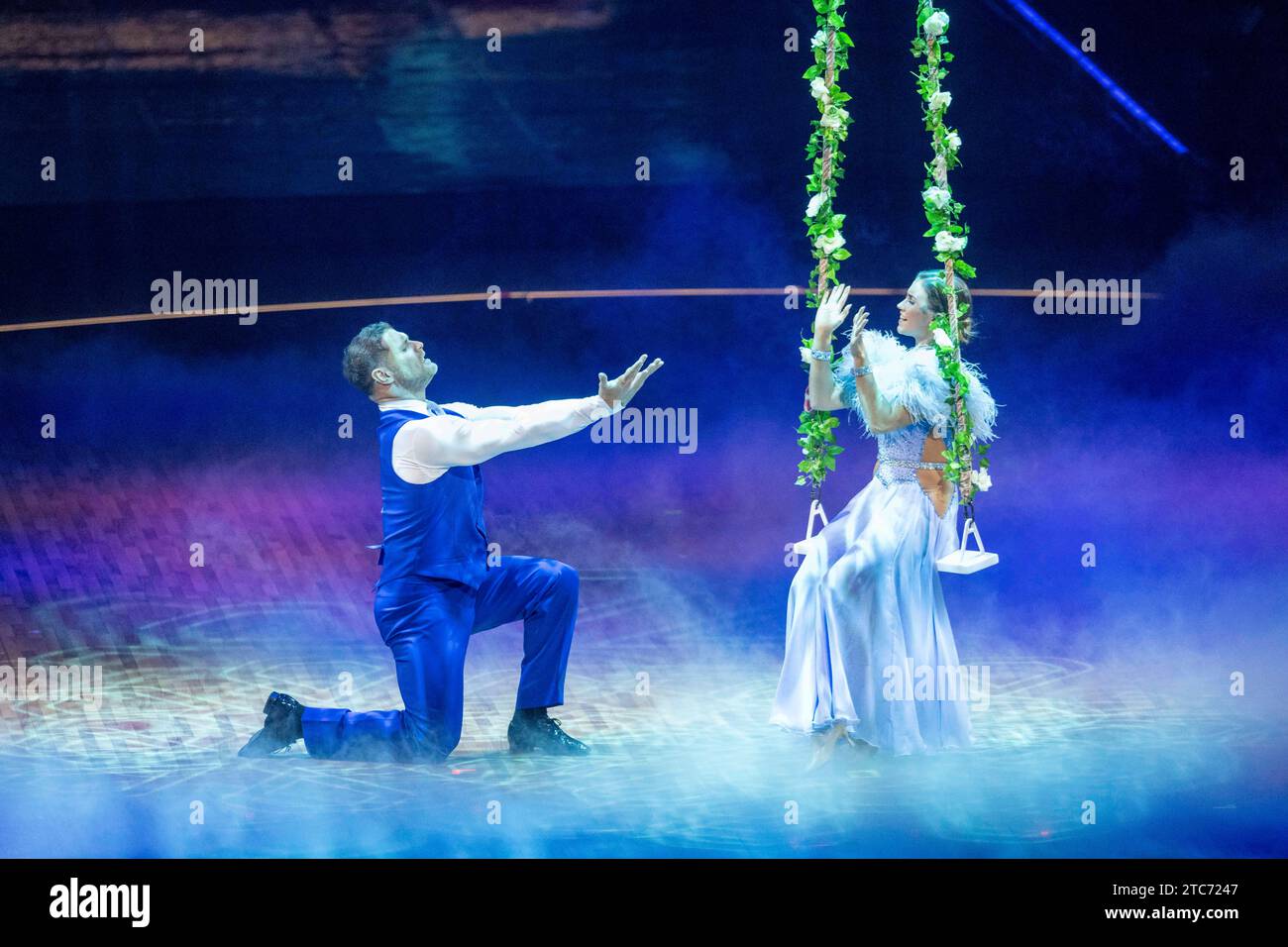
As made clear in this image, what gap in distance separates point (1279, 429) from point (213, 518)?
4018 millimetres

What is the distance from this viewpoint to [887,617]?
20.1ft

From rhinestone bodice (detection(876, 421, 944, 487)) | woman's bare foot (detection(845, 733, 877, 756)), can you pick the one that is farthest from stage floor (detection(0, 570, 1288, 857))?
rhinestone bodice (detection(876, 421, 944, 487))

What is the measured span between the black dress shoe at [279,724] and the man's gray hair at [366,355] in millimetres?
1081

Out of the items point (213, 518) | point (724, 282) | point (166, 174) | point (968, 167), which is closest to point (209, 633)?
point (213, 518)

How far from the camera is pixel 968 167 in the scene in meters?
7.11

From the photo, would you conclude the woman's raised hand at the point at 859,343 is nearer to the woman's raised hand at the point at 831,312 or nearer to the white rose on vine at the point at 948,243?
the woman's raised hand at the point at 831,312

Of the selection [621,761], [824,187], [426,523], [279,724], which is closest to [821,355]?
[824,187]

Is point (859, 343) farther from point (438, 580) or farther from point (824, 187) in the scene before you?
point (438, 580)

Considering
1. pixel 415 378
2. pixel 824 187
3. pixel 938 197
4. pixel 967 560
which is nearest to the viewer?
pixel 967 560

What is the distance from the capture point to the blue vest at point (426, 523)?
6121mm

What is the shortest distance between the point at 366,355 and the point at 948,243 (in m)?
1.96

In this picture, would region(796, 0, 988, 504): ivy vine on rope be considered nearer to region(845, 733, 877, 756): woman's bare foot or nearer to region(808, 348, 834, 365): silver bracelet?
region(808, 348, 834, 365): silver bracelet
